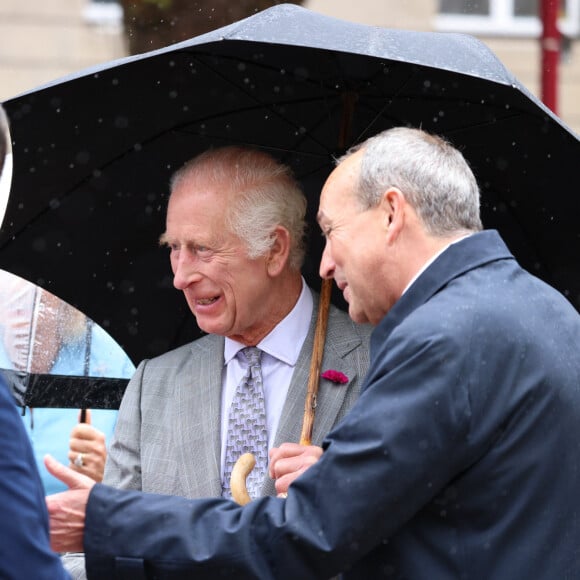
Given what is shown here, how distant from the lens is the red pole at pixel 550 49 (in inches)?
296

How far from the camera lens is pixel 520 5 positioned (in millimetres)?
12438

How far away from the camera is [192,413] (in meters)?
3.48

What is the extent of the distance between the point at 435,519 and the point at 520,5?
1085 cm

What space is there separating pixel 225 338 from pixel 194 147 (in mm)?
578

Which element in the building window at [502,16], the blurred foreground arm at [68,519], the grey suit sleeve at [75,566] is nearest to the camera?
the blurred foreground arm at [68,519]

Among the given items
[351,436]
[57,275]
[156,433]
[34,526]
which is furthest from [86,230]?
[34,526]

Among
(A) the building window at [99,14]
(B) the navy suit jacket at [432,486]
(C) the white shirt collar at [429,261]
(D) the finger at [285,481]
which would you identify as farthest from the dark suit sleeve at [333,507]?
(A) the building window at [99,14]

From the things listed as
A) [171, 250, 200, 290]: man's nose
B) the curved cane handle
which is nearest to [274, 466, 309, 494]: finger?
the curved cane handle

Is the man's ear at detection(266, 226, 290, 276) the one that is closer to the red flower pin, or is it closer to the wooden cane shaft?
the wooden cane shaft

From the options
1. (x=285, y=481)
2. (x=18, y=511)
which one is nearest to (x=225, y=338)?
(x=285, y=481)

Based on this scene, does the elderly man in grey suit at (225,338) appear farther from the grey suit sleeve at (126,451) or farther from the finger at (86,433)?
the finger at (86,433)

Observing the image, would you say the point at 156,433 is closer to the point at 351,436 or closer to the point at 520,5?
the point at 351,436

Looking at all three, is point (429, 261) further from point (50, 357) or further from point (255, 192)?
point (50, 357)

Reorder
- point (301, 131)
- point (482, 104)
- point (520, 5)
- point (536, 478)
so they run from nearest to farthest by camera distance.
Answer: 1. point (536, 478)
2. point (482, 104)
3. point (301, 131)
4. point (520, 5)
